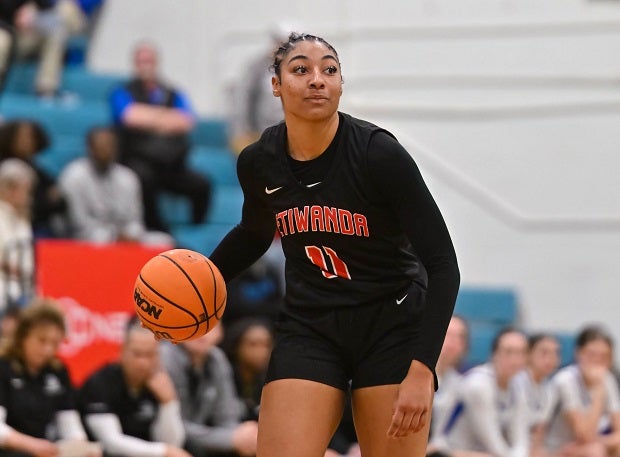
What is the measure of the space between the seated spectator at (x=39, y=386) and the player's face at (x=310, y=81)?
2840 millimetres

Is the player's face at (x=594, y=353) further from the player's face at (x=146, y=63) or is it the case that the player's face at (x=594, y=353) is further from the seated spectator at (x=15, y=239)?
the player's face at (x=146, y=63)

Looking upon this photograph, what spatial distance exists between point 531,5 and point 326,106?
7289mm

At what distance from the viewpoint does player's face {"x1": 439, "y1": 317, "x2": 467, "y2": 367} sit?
8164 millimetres

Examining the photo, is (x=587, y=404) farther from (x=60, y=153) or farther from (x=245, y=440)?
(x=60, y=153)

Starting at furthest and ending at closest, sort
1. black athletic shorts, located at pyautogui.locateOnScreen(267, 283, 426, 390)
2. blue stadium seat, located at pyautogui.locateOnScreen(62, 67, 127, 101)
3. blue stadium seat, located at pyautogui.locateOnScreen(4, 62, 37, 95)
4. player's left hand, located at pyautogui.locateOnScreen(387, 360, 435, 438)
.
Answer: blue stadium seat, located at pyautogui.locateOnScreen(62, 67, 127, 101), blue stadium seat, located at pyautogui.locateOnScreen(4, 62, 37, 95), black athletic shorts, located at pyautogui.locateOnScreen(267, 283, 426, 390), player's left hand, located at pyautogui.locateOnScreen(387, 360, 435, 438)

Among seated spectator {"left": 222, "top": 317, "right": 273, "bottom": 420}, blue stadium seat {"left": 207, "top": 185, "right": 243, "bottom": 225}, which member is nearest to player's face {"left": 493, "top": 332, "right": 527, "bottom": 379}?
seated spectator {"left": 222, "top": 317, "right": 273, "bottom": 420}

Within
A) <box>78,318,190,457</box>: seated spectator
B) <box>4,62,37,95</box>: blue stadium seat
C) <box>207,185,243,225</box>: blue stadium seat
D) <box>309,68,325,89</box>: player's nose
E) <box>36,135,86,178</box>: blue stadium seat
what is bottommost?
<box>78,318,190,457</box>: seated spectator

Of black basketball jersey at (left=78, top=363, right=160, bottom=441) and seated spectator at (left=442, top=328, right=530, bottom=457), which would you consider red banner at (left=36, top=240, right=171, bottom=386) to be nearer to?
black basketball jersey at (left=78, top=363, right=160, bottom=441)

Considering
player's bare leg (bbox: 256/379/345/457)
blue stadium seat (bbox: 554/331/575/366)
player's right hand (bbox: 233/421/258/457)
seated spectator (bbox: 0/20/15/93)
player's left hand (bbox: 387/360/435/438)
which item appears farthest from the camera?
seated spectator (bbox: 0/20/15/93)

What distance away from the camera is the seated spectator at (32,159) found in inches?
373

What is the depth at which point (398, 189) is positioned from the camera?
418 centimetres

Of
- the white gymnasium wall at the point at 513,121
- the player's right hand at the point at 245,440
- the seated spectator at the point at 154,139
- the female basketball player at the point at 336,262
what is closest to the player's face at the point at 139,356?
the player's right hand at the point at 245,440

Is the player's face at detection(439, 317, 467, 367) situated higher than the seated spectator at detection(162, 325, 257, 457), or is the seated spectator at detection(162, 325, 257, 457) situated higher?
the player's face at detection(439, 317, 467, 367)

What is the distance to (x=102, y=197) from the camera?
9750mm
